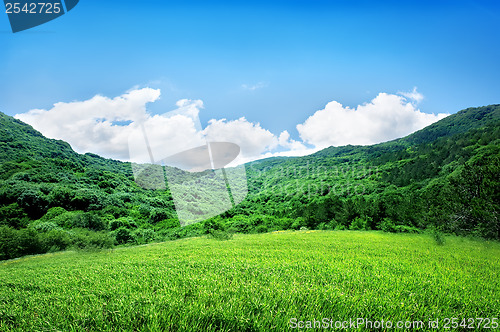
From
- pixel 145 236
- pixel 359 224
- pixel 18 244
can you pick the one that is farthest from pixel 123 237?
pixel 359 224

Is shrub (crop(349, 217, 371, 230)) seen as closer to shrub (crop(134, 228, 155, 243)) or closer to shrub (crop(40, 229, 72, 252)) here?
shrub (crop(134, 228, 155, 243))

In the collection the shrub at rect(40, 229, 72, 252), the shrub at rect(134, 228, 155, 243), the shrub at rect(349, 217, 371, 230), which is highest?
the shrub at rect(40, 229, 72, 252)

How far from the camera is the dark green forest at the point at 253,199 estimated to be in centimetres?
2388

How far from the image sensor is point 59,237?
2741 centimetres

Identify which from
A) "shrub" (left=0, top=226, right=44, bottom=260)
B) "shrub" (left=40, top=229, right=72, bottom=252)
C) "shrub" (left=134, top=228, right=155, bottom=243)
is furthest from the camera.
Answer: "shrub" (left=134, top=228, right=155, bottom=243)

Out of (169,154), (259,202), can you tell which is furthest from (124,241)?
(259,202)

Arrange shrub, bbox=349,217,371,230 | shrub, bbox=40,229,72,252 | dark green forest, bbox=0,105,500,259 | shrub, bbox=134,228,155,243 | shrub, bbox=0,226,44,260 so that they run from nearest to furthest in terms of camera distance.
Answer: shrub, bbox=0,226,44,260, dark green forest, bbox=0,105,500,259, shrub, bbox=40,229,72,252, shrub, bbox=134,228,155,243, shrub, bbox=349,217,371,230

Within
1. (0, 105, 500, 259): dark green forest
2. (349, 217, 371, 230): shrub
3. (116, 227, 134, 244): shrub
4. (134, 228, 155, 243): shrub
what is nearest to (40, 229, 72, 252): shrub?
(0, 105, 500, 259): dark green forest

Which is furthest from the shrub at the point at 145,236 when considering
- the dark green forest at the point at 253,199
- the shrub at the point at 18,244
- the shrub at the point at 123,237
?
the shrub at the point at 18,244

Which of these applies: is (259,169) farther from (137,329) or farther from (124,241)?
→ (137,329)

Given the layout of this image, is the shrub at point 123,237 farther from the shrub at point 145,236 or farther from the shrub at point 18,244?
the shrub at point 18,244

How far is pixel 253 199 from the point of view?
11306cm

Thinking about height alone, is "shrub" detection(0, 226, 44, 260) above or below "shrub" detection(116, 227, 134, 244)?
above

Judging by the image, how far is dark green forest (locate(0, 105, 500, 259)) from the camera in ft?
78.3
